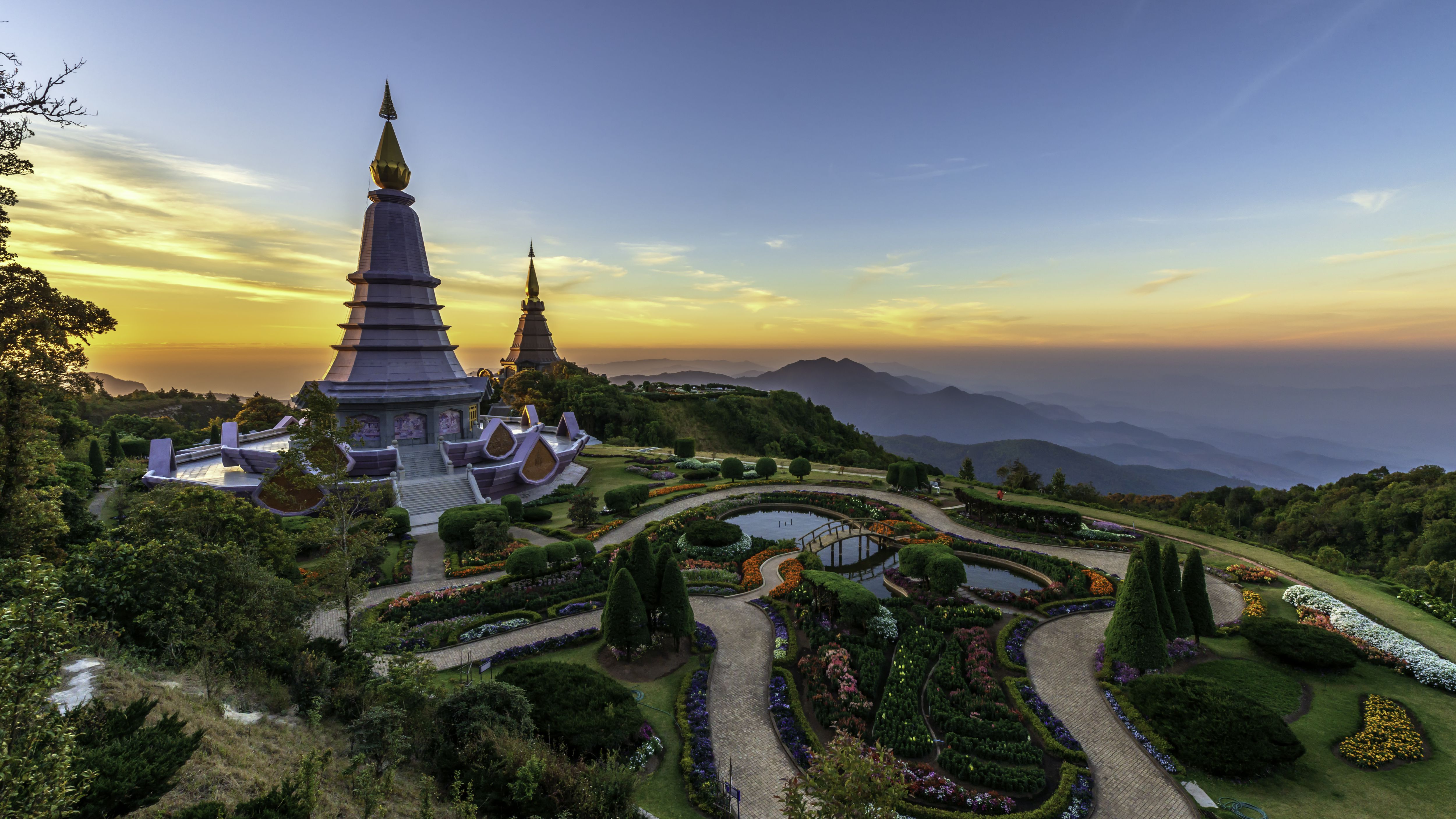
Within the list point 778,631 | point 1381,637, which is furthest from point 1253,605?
point 778,631

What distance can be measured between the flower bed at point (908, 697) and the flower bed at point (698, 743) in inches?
182

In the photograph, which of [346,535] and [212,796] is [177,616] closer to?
[346,535]

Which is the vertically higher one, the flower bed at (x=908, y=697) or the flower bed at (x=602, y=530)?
the flower bed at (x=602, y=530)

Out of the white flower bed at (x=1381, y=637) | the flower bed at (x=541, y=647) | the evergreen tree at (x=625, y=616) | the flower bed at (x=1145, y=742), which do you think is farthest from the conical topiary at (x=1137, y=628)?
the flower bed at (x=541, y=647)

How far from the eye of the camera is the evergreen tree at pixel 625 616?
17000 millimetres

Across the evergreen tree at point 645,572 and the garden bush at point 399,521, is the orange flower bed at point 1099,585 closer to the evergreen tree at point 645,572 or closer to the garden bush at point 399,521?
the evergreen tree at point 645,572

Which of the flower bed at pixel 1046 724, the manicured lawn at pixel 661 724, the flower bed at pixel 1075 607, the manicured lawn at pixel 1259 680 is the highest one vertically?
the flower bed at pixel 1075 607

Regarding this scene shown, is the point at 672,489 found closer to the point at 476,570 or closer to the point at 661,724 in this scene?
the point at 476,570

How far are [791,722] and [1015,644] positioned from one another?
9.45 meters

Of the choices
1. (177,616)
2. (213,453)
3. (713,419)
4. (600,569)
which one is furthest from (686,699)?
(713,419)

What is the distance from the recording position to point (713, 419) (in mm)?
75062

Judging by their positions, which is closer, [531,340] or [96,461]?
[96,461]

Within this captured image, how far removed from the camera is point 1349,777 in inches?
504

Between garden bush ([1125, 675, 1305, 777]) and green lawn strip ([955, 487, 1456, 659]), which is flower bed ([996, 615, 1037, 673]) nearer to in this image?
garden bush ([1125, 675, 1305, 777])
